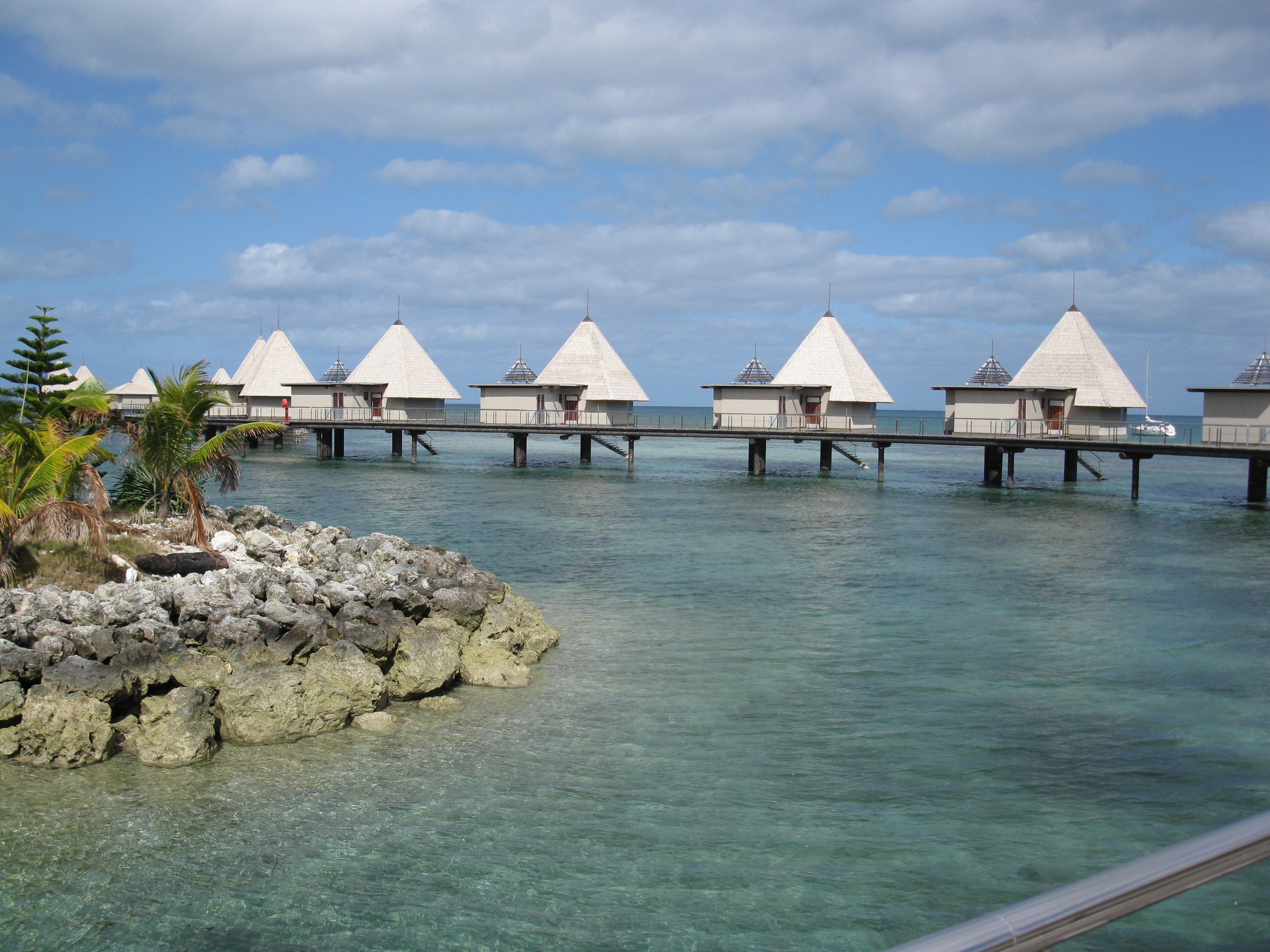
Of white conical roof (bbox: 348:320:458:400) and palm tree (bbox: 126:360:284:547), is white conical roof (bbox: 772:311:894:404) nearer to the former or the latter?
white conical roof (bbox: 348:320:458:400)

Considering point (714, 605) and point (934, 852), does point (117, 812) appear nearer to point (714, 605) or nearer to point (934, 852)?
point (934, 852)

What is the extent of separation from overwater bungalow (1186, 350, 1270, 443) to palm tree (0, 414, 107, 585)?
107 feet

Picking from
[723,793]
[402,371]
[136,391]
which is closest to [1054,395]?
[402,371]

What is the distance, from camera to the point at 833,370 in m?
41.5

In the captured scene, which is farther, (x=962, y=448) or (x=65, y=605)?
(x=962, y=448)

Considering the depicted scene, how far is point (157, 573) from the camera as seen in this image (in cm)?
1333

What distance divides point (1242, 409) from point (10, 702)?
35.0 m

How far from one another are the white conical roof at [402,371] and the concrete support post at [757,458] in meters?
14.0

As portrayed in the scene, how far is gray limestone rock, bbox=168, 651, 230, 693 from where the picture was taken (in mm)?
10266

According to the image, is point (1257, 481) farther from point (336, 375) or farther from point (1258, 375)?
point (336, 375)

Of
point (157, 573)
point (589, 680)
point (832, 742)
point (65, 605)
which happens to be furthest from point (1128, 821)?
point (157, 573)

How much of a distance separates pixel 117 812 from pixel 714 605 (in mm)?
9993

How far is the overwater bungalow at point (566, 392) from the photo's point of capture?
44.9 metres

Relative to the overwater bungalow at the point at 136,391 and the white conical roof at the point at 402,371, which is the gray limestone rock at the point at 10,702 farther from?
the overwater bungalow at the point at 136,391
